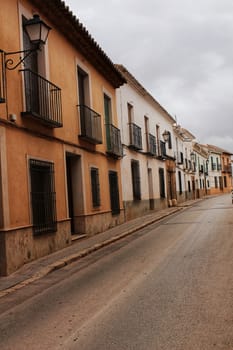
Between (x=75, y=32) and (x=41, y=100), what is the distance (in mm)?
3251

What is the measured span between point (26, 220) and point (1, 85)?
8.51ft

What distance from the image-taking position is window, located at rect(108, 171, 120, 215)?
1577 centimetres

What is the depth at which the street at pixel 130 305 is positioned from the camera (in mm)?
4051

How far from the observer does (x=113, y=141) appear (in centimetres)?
1586

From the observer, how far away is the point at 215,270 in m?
6.95

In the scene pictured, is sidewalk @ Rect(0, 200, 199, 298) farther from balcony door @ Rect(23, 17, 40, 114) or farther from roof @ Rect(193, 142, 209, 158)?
roof @ Rect(193, 142, 209, 158)

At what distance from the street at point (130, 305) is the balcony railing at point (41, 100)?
10.1ft

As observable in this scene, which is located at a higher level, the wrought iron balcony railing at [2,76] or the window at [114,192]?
the wrought iron balcony railing at [2,76]

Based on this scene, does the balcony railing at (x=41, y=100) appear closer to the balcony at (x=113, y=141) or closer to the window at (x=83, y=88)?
the window at (x=83, y=88)

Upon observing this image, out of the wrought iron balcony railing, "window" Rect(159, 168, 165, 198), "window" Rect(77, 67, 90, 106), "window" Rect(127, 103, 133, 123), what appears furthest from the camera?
"window" Rect(159, 168, 165, 198)

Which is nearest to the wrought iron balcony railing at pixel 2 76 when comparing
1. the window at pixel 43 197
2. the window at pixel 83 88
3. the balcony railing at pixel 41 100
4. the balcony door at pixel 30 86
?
the balcony railing at pixel 41 100

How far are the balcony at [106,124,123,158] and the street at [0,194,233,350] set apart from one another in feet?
22.6

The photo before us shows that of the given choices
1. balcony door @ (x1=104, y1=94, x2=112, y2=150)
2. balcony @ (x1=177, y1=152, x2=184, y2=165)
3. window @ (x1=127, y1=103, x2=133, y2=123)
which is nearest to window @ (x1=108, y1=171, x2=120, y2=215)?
balcony door @ (x1=104, y1=94, x2=112, y2=150)

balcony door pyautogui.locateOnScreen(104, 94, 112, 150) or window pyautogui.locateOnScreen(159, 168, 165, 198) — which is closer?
balcony door pyautogui.locateOnScreen(104, 94, 112, 150)
